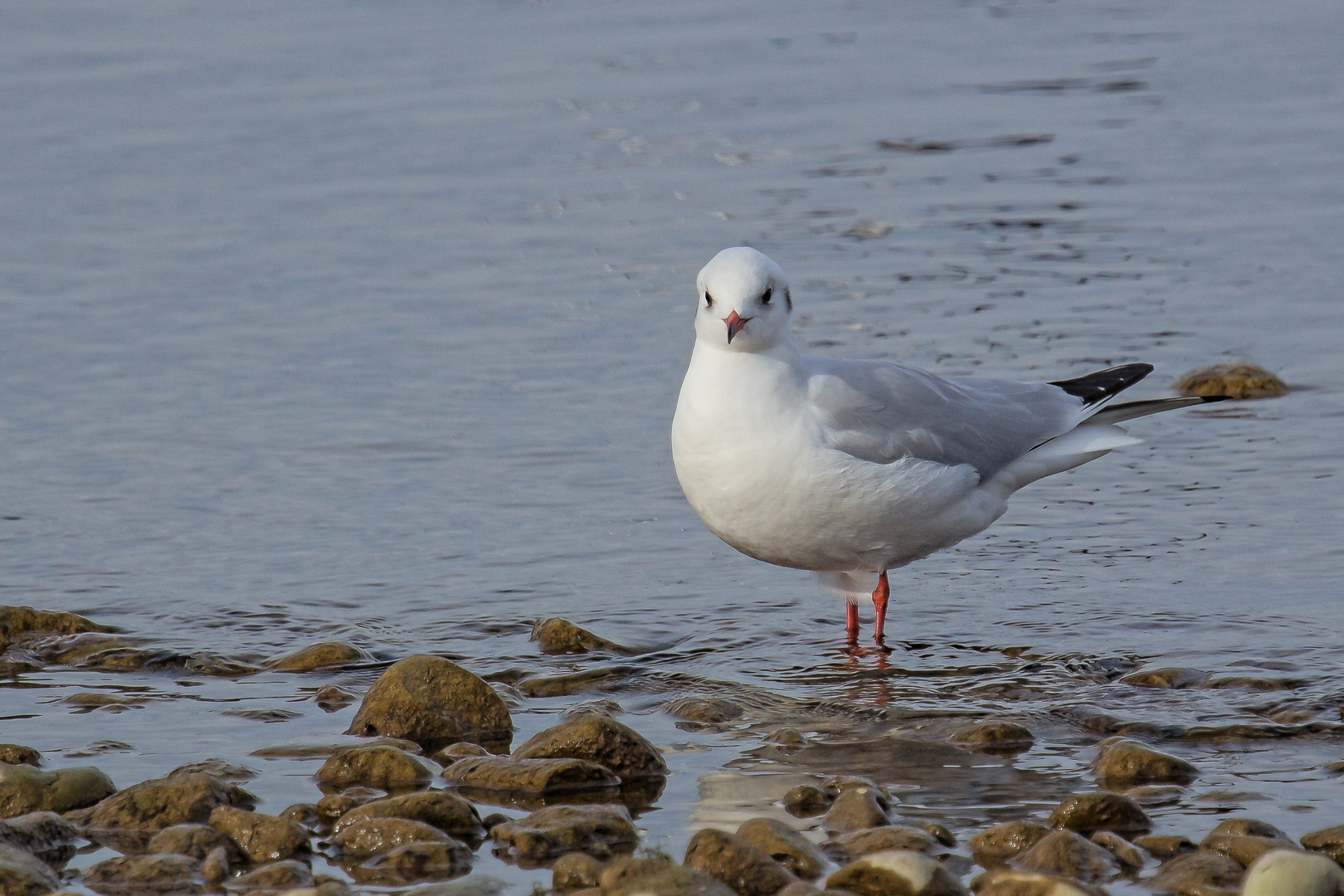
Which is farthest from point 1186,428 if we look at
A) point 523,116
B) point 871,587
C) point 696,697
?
point 523,116

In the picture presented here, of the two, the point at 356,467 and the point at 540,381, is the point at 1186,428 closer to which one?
the point at 540,381

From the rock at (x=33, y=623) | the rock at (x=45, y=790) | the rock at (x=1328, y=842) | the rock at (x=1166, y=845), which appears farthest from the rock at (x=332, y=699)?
the rock at (x=1328, y=842)

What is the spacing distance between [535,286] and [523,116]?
14.2 ft

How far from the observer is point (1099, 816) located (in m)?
5.30

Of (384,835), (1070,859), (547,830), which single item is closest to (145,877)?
(384,835)

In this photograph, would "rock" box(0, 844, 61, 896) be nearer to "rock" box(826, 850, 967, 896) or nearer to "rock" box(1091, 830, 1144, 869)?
"rock" box(826, 850, 967, 896)

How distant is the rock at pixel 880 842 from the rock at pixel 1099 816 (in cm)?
39

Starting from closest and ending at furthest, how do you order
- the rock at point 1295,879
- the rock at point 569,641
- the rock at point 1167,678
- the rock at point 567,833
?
1. the rock at point 1295,879
2. the rock at point 567,833
3. the rock at point 1167,678
4. the rock at point 569,641

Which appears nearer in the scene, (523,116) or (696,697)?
(696,697)

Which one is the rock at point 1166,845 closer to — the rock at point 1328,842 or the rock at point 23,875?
the rock at point 1328,842

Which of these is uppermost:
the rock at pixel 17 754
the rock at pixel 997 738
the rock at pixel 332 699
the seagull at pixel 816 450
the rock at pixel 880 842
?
the seagull at pixel 816 450

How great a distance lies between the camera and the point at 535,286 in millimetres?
12406

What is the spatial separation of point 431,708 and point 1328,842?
2857mm

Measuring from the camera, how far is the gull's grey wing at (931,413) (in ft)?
23.9
